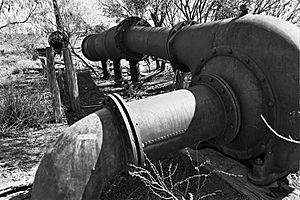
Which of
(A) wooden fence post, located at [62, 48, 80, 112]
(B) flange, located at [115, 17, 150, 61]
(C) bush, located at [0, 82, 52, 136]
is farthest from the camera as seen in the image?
(B) flange, located at [115, 17, 150, 61]

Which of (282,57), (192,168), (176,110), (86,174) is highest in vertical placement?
(282,57)

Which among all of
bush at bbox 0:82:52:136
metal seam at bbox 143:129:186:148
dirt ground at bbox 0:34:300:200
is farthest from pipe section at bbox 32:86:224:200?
bush at bbox 0:82:52:136

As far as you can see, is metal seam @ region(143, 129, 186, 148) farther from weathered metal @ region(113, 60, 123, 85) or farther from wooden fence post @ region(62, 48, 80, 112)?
weathered metal @ region(113, 60, 123, 85)

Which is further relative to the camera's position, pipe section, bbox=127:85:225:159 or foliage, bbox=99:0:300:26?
foliage, bbox=99:0:300:26

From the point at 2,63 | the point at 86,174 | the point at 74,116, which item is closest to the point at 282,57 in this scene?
the point at 86,174

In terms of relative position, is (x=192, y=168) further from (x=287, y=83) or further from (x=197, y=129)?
(x=287, y=83)

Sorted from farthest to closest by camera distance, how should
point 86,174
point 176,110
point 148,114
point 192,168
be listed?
1. point 192,168
2. point 176,110
3. point 148,114
4. point 86,174

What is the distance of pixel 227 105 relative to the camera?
264 centimetres

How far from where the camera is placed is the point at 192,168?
3379mm

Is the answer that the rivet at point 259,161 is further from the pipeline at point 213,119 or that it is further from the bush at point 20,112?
the bush at point 20,112

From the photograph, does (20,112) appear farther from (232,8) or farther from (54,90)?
(232,8)

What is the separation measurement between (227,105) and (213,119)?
0.64 ft

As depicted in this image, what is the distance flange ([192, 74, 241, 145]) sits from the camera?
2617 mm

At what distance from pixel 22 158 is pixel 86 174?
7.11 ft
